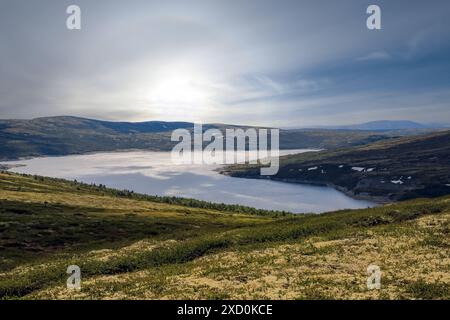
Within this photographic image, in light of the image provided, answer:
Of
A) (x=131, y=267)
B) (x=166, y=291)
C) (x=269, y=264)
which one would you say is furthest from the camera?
(x=131, y=267)

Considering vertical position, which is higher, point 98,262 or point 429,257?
point 429,257

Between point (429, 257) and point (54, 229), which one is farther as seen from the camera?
point (54, 229)
